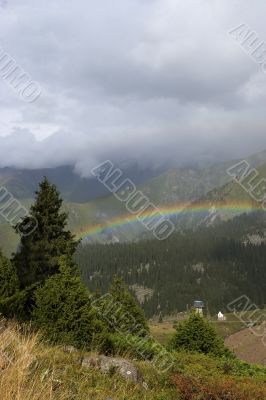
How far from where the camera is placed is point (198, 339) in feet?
91.0

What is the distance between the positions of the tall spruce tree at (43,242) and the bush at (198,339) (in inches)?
340

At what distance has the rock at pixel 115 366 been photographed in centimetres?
1060

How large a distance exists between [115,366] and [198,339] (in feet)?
58.8

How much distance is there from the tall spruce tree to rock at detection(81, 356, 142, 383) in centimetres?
1606

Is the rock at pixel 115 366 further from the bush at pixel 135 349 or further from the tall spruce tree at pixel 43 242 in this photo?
the tall spruce tree at pixel 43 242

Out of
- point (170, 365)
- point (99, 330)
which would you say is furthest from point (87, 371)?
point (99, 330)

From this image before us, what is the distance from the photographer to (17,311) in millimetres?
19156

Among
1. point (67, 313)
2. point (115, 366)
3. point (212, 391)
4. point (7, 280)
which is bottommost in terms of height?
point (212, 391)

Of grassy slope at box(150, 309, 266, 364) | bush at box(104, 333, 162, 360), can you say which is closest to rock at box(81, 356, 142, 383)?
bush at box(104, 333, 162, 360)

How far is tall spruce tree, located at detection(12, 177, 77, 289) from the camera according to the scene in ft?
91.2

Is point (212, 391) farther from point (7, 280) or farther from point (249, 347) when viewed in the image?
point (249, 347)

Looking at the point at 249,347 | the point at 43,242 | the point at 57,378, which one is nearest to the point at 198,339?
the point at 43,242

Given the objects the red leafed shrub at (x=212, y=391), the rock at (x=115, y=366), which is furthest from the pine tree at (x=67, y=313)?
the red leafed shrub at (x=212, y=391)

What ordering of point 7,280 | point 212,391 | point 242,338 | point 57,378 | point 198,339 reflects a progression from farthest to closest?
point 242,338 < point 198,339 < point 7,280 < point 212,391 < point 57,378
